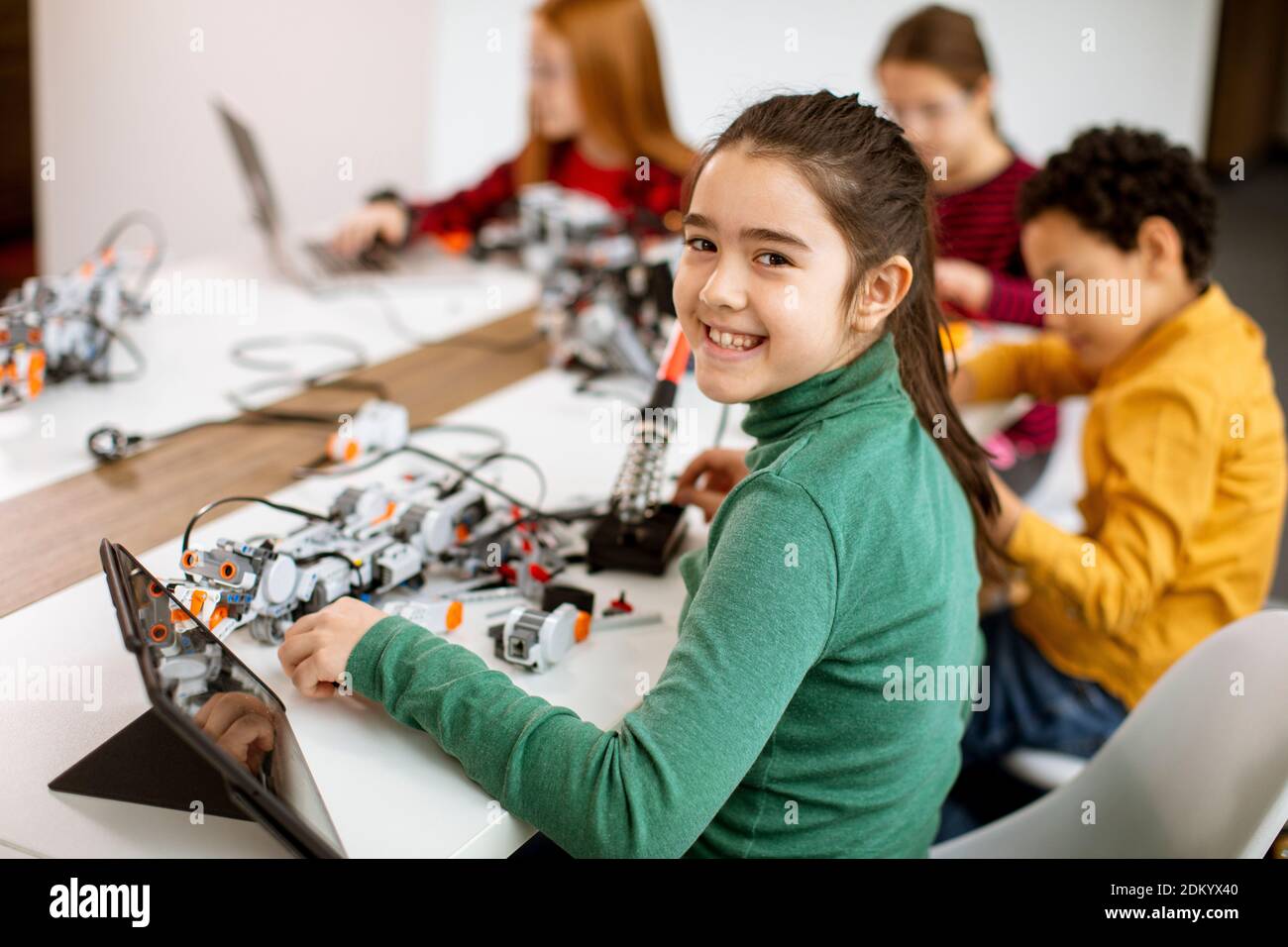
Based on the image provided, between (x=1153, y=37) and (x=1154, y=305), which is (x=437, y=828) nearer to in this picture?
(x=1154, y=305)

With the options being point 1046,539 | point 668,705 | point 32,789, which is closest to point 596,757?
point 668,705

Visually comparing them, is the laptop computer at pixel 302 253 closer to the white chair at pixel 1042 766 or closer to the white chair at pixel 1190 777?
the white chair at pixel 1042 766

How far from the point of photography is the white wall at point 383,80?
3.10 meters

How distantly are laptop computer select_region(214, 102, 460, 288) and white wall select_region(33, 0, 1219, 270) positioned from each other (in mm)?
791

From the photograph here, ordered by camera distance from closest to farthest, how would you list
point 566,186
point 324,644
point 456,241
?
point 324,644, point 456,241, point 566,186

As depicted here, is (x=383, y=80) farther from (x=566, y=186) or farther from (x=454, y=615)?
(x=454, y=615)

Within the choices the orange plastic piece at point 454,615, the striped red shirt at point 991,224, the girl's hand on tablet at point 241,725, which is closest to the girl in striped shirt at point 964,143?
the striped red shirt at point 991,224

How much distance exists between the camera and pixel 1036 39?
14.4 ft

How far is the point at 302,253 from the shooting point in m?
2.19

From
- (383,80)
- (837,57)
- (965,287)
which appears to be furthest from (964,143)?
(837,57)

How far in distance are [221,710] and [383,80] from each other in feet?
10.5

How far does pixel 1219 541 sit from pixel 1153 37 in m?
3.85

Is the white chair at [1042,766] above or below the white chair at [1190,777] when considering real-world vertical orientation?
below

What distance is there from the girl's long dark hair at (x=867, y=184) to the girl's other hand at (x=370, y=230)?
1.24 m
